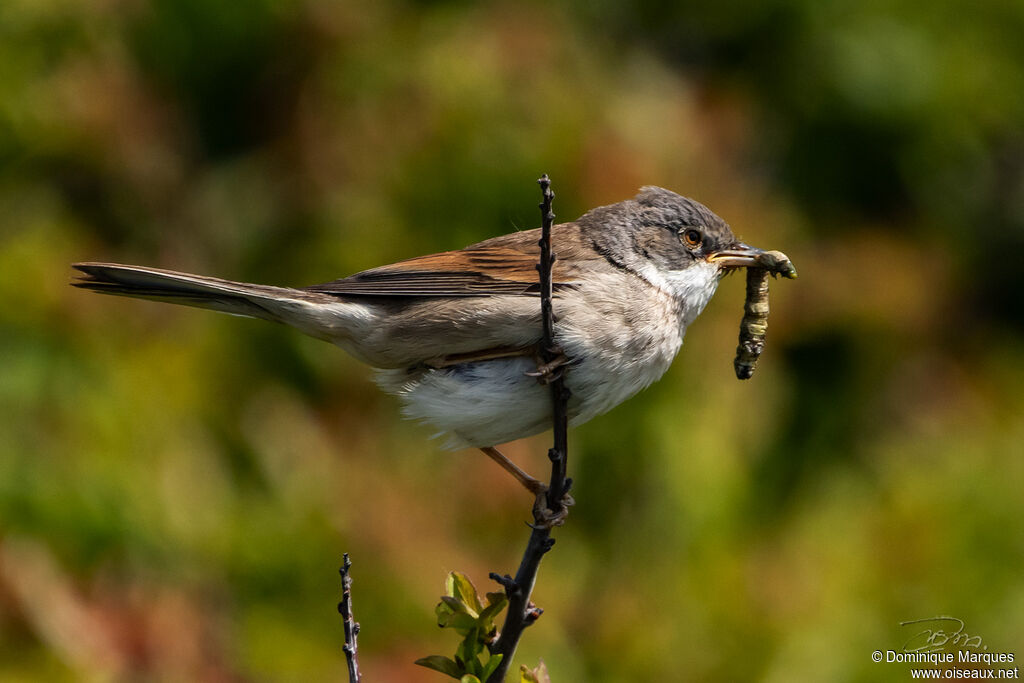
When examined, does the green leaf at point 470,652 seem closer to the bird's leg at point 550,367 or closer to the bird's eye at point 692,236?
the bird's leg at point 550,367

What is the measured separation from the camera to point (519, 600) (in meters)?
3.13

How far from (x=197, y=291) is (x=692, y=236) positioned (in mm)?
1859

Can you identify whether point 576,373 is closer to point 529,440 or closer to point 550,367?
point 550,367

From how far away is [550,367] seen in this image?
12.3 ft

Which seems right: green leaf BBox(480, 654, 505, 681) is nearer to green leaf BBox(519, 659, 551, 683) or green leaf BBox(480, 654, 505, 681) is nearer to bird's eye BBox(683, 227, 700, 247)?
green leaf BBox(519, 659, 551, 683)

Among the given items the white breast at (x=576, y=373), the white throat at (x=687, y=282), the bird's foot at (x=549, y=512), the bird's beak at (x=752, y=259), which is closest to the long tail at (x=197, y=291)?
the white breast at (x=576, y=373)

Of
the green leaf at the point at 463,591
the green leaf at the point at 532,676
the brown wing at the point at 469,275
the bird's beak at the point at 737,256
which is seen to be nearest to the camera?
the green leaf at the point at 532,676

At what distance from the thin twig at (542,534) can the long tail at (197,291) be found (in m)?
1.08

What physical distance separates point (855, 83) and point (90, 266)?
653cm

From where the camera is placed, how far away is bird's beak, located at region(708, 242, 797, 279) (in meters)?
4.24

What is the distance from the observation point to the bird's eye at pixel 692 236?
4469mm

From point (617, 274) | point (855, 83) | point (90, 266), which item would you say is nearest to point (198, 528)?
point (90, 266)
